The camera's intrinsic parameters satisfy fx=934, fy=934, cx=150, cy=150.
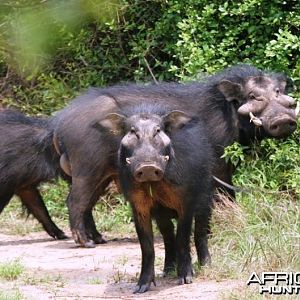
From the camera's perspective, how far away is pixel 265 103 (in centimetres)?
888

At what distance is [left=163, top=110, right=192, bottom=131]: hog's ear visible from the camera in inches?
267

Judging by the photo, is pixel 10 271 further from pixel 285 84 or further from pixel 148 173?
pixel 285 84

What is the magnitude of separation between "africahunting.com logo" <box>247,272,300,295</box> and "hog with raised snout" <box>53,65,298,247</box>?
2.80m

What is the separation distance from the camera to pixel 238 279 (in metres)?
6.20

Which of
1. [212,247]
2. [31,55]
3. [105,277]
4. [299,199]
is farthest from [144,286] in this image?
[31,55]

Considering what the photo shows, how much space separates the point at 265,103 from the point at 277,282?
342 centimetres

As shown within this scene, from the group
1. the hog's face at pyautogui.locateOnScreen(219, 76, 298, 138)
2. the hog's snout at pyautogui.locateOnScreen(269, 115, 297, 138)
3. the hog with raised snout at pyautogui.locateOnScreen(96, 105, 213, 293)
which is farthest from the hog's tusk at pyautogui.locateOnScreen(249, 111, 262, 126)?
the hog with raised snout at pyautogui.locateOnScreen(96, 105, 213, 293)

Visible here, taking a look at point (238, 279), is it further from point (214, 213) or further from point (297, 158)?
point (297, 158)

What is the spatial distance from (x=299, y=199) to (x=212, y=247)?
1.12 metres

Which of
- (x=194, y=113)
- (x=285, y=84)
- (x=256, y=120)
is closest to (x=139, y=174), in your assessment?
(x=194, y=113)

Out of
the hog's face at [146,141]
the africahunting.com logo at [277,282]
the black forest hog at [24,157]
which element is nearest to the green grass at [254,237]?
the africahunting.com logo at [277,282]

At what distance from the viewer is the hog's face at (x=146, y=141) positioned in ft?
20.4

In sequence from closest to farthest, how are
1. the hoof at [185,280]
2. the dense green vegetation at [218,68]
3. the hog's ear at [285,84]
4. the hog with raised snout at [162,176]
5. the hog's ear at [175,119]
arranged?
the hog with raised snout at [162,176] → the hoof at [185,280] → the hog's ear at [175,119] → the dense green vegetation at [218,68] → the hog's ear at [285,84]

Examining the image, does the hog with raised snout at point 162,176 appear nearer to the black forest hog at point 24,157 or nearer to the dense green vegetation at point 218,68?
the dense green vegetation at point 218,68
